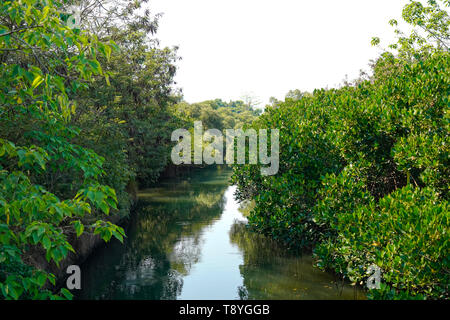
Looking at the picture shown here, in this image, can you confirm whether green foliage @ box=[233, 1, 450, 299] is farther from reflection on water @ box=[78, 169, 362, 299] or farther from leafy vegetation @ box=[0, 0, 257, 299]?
leafy vegetation @ box=[0, 0, 257, 299]

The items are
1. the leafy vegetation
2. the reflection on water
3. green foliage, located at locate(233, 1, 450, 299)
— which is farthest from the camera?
the reflection on water

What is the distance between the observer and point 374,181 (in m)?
10.6

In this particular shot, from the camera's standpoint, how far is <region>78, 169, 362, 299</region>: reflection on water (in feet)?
38.6

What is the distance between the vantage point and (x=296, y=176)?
12.3 m

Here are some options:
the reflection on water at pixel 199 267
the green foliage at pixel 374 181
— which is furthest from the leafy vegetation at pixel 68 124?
the green foliage at pixel 374 181

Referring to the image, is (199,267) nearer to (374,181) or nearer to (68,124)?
(68,124)

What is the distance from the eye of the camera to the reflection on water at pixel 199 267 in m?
11.8

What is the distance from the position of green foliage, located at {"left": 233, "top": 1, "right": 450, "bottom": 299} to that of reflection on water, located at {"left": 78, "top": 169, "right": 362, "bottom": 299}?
136 centimetres

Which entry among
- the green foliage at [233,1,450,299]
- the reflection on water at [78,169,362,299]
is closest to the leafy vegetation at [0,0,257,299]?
the reflection on water at [78,169,362,299]

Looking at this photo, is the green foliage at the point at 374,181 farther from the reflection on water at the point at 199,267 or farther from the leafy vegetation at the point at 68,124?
the leafy vegetation at the point at 68,124

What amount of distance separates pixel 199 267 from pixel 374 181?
262 inches

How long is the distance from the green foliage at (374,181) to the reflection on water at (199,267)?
53.4 inches
